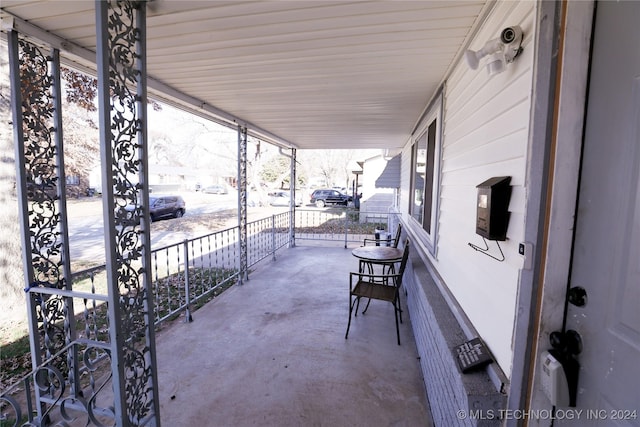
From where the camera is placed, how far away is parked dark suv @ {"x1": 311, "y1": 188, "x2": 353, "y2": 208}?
725 inches

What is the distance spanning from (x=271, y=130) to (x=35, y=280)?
Result: 419cm

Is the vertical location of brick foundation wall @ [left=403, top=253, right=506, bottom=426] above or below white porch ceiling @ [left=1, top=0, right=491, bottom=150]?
below

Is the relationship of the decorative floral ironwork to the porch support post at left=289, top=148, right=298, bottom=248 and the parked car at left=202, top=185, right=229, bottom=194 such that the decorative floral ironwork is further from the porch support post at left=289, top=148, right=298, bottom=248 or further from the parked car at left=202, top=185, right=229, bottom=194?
the parked car at left=202, top=185, right=229, bottom=194

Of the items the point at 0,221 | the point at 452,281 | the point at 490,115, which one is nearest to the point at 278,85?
the point at 490,115

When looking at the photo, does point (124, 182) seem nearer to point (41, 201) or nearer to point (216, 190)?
point (41, 201)

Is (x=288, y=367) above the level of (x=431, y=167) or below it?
below

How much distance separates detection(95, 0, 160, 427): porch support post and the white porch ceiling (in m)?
0.35

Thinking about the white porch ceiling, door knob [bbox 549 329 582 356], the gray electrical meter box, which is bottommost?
door knob [bbox 549 329 582 356]

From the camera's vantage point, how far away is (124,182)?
1.55 m

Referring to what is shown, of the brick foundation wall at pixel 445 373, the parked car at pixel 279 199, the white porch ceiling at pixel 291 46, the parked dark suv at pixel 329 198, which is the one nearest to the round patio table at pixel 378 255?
the brick foundation wall at pixel 445 373

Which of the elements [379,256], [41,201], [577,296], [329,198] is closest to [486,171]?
[577,296]

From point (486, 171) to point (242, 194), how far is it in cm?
409

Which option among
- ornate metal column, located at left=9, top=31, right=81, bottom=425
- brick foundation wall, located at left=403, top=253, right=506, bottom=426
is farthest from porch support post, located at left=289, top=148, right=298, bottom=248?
ornate metal column, located at left=9, top=31, right=81, bottom=425

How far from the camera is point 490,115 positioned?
163 cm
